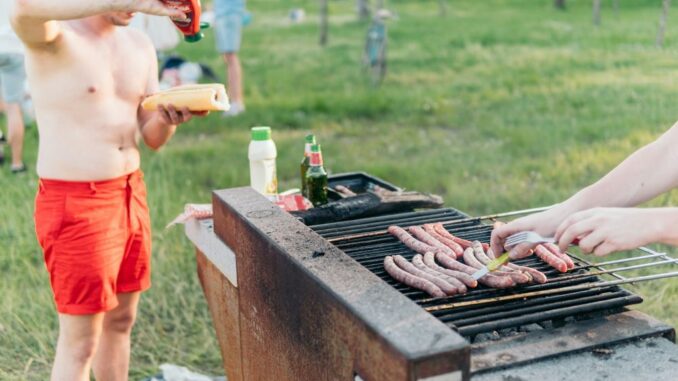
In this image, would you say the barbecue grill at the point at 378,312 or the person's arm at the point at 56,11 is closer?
the barbecue grill at the point at 378,312

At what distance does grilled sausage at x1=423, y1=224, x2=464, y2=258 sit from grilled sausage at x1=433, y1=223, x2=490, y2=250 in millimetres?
16

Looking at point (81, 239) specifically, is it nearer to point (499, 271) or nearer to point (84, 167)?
point (84, 167)

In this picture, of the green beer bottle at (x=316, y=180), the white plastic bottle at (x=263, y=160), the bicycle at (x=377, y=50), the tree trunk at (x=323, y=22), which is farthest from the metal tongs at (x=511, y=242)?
the tree trunk at (x=323, y=22)

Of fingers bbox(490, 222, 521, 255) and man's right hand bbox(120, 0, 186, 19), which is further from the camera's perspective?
man's right hand bbox(120, 0, 186, 19)

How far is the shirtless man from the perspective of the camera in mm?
3398

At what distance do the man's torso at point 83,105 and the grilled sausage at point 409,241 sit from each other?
4.10ft

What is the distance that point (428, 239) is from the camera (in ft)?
9.99

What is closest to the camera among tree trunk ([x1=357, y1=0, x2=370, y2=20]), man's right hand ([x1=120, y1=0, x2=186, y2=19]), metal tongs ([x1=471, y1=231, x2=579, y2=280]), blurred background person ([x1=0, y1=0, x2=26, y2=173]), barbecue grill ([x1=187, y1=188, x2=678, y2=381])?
barbecue grill ([x1=187, y1=188, x2=678, y2=381])

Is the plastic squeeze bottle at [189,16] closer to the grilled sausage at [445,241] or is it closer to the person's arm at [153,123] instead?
the person's arm at [153,123]

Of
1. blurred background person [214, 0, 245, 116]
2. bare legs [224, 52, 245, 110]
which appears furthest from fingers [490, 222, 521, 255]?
bare legs [224, 52, 245, 110]

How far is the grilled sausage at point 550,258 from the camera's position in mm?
2762

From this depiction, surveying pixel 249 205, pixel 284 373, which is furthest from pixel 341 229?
pixel 284 373

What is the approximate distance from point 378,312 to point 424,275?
544 millimetres

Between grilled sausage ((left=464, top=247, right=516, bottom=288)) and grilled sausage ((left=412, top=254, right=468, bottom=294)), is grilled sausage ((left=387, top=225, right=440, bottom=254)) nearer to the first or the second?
grilled sausage ((left=412, top=254, right=468, bottom=294))
